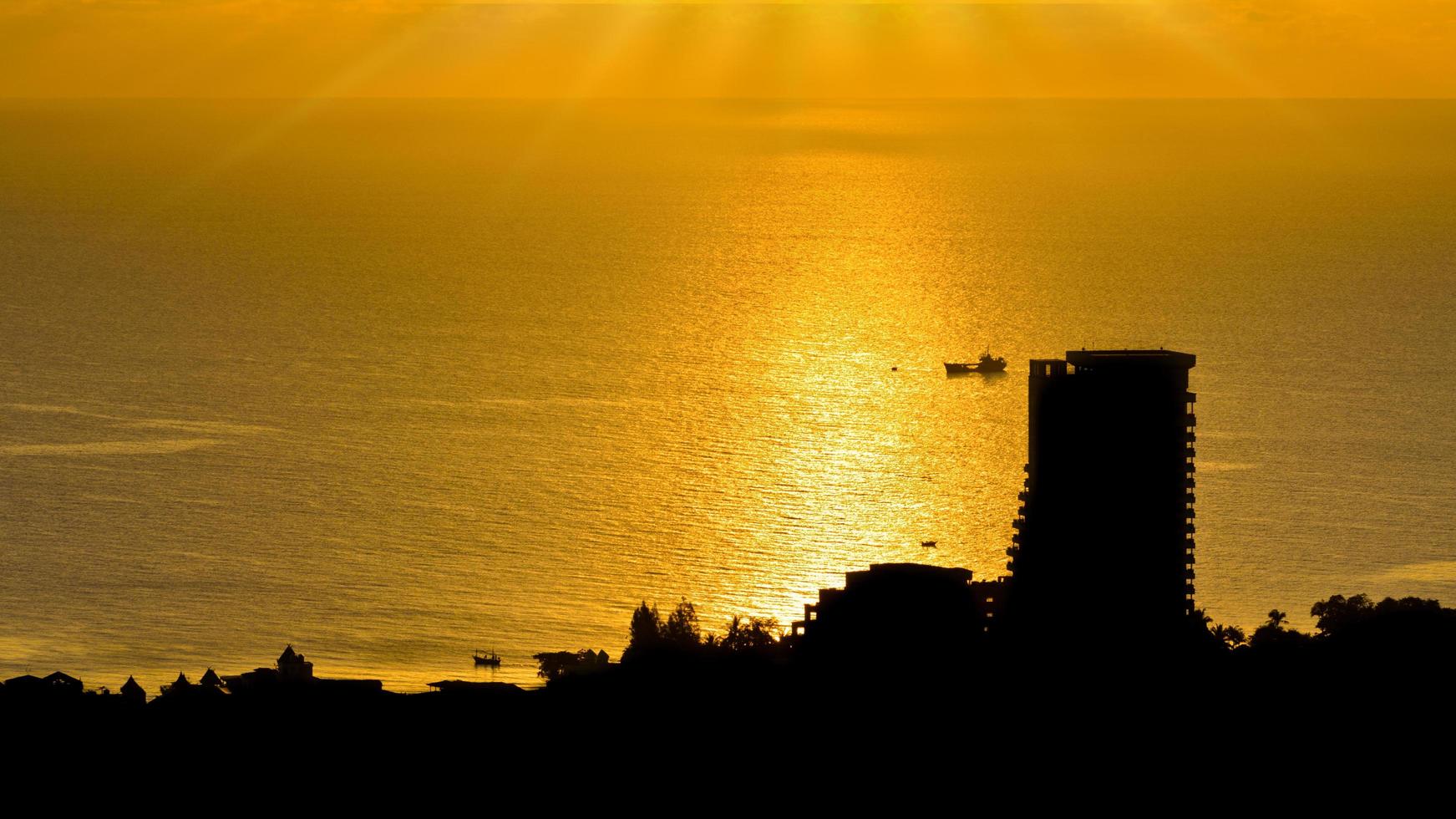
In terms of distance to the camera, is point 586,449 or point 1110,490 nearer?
point 1110,490

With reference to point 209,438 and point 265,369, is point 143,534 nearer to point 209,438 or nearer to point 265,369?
point 209,438

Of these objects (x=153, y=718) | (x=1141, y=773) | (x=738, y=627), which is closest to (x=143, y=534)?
(x=738, y=627)

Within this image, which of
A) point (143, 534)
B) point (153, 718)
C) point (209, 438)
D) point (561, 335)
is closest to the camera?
point (153, 718)

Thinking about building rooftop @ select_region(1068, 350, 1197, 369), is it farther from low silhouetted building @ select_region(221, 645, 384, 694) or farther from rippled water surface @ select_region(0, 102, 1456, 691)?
low silhouetted building @ select_region(221, 645, 384, 694)

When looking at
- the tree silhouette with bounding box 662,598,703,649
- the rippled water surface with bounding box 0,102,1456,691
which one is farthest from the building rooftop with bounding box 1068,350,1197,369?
the tree silhouette with bounding box 662,598,703,649

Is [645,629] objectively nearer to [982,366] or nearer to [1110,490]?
[1110,490]

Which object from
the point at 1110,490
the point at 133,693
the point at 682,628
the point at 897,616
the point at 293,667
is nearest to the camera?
the point at 897,616

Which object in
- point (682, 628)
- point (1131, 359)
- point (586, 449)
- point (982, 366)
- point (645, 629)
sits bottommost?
point (645, 629)

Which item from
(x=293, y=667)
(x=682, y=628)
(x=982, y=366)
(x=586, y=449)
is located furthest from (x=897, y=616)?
(x=982, y=366)
